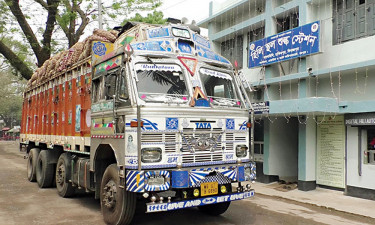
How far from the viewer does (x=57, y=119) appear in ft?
28.8

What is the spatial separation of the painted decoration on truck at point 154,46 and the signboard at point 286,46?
5.44 meters

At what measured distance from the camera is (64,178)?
7809 millimetres

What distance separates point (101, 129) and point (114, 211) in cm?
143

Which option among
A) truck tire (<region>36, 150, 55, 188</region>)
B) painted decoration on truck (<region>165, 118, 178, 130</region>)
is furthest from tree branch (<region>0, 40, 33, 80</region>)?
painted decoration on truck (<region>165, 118, 178, 130</region>)

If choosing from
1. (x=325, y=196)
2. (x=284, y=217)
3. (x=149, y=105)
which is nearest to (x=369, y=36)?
(x=325, y=196)

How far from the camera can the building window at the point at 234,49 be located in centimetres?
1334

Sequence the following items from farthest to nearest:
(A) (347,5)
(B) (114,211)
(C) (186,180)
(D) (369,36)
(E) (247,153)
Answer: (A) (347,5), (D) (369,36), (E) (247,153), (B) (114,211), (C) (186,180)

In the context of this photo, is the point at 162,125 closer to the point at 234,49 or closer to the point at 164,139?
the point at 164,139

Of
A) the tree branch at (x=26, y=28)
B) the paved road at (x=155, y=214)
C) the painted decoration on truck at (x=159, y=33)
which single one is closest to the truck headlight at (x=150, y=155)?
the paved road at (x=155, y=214)

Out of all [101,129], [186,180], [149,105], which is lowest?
[186,180]

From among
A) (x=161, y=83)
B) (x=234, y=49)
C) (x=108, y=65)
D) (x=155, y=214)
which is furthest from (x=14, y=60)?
(x=161, y=83)

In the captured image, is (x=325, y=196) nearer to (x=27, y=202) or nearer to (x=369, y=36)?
(x=369, y=36)

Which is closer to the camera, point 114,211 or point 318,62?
point 114,211

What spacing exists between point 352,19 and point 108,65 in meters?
6.95
